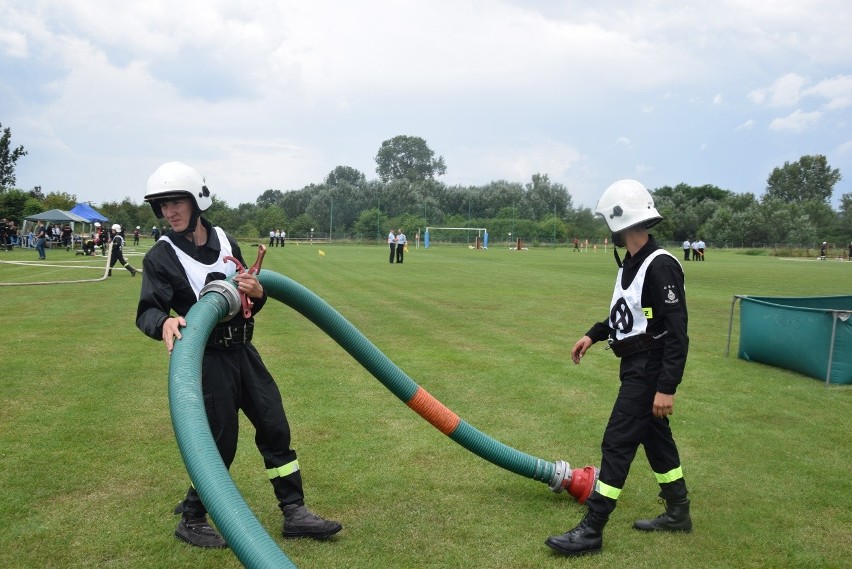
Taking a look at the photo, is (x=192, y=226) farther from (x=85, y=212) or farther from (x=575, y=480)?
(x=85, y=212)

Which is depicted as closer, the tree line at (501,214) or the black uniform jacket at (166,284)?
the black uniform jacket at (166,284)

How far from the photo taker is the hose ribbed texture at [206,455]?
2.69 metres

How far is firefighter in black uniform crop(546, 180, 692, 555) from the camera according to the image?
172 inches

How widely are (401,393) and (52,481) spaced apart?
9.08ft

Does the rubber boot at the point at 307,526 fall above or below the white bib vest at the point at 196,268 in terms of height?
below

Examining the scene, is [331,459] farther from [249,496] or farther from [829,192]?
[829,192]

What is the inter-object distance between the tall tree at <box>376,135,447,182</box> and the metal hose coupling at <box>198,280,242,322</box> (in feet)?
453

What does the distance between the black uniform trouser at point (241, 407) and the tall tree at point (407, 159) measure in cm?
13786

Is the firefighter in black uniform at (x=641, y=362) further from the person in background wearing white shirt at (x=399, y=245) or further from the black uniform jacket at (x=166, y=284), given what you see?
the person in background wearing white shirt at (x=399, y=245)

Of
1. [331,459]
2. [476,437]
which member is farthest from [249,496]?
[476,437]

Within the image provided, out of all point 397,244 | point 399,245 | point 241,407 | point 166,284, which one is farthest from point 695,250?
point 166,284

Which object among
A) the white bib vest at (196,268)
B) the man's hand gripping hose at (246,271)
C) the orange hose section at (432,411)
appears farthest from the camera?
the orange hose section at (432,411)

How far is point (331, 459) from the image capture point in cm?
591

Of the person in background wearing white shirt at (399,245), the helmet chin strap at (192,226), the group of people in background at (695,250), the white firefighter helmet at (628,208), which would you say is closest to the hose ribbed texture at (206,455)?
the helmet chin strap at (192,226)
